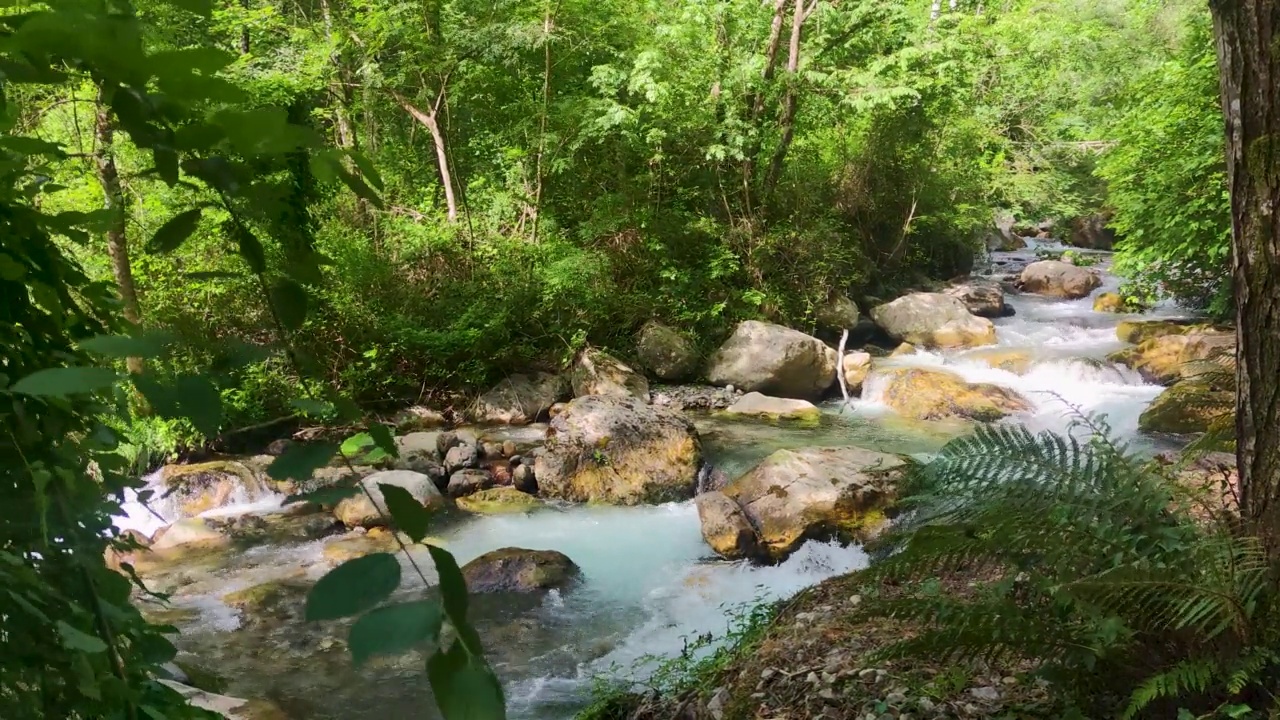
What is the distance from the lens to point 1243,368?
2049mm

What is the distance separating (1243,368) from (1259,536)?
42 centimetres

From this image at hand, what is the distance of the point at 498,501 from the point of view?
7.25m

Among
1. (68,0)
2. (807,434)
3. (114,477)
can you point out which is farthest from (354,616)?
(807,434)

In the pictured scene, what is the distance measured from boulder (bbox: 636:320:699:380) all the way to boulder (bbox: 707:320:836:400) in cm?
31

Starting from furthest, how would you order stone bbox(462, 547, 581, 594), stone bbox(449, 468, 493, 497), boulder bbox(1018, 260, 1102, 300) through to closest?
boulder bbox(1018, 260, 1102, 300) → stone bbox(449, 468, 493, 497) → stone bbox(462, 547, 581, 594)

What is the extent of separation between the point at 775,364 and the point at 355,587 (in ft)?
32.5

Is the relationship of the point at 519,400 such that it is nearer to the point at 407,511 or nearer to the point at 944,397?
the point at 944,397

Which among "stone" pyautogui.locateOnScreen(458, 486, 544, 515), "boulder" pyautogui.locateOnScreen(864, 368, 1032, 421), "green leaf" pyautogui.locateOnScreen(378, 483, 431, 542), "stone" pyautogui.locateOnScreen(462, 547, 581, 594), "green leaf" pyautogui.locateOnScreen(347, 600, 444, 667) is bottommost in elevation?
"boulder" pyautogui.locateOnScreen(864, 368, 1032, 421)

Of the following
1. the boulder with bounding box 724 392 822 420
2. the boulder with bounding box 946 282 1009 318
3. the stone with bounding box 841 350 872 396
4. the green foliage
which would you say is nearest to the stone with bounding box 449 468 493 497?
the boulder with bounding box 724 392 822 420

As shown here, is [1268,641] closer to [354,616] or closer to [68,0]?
[354,616]

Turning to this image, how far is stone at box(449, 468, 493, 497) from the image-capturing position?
738cm

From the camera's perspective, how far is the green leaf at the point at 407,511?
0.46 metres

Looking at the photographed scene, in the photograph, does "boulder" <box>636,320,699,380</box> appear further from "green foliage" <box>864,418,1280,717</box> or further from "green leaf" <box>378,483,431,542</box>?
"green leaf" <box>378,483,431,542</box>

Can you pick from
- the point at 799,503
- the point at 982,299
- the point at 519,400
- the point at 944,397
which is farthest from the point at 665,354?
the point at 982,299
